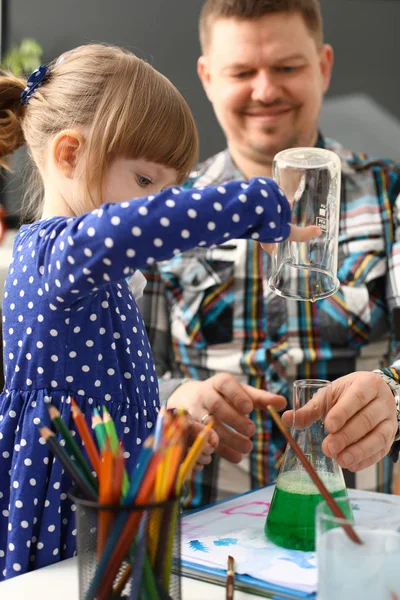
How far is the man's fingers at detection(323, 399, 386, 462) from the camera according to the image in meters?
0.72

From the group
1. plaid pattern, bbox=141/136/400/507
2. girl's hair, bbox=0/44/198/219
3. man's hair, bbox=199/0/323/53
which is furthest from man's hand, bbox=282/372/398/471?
man's hair, bbox=199/0/323/53

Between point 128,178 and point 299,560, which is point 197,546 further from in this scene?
point 128,178

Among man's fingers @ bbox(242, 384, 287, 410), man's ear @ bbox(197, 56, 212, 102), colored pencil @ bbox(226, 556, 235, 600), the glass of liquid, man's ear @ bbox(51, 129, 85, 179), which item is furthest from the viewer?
man's ear @ bbox(197, 56, 212, 102)

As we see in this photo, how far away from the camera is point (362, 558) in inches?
17.1

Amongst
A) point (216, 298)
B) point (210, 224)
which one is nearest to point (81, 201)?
point (210, 224)

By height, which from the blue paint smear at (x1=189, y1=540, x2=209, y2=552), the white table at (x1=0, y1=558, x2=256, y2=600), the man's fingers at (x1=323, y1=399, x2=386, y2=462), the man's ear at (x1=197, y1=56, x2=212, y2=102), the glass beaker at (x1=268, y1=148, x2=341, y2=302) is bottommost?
the blue paint smear at (x1=189, y1=540, x2=209, y2=552)

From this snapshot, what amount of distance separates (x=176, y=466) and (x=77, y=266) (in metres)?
0.22

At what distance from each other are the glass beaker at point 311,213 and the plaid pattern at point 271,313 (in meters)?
0.49

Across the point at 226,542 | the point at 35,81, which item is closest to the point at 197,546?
the point at 226,542

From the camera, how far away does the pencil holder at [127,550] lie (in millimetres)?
464

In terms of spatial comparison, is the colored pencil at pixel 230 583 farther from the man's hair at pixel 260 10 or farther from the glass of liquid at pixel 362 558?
the man's hair at pixel 260 10

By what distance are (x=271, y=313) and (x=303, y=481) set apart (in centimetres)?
77

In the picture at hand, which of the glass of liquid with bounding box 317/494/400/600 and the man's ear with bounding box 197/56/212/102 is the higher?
the man's ear with bounding box 197/56/212/102

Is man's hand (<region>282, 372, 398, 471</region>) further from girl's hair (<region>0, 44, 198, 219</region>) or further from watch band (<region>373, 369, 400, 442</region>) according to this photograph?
girl's hair (<region>0, 44, 198, 219</region>)
